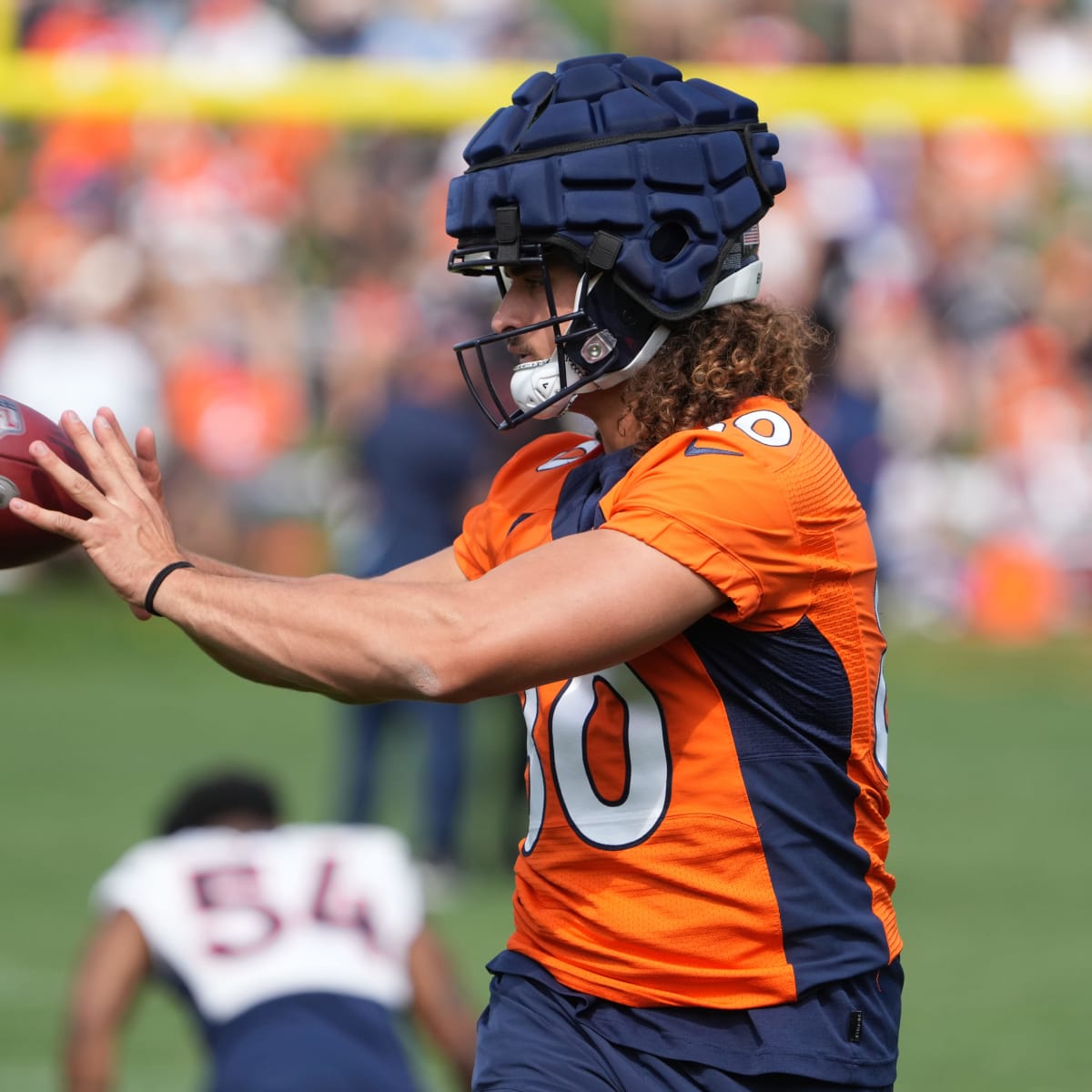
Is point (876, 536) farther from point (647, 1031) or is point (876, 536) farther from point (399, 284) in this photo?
point (647, 1031)

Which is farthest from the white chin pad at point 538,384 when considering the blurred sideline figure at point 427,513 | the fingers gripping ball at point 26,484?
the blurred sideline figure at point 427,513

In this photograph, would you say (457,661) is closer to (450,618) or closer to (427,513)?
(450,618)

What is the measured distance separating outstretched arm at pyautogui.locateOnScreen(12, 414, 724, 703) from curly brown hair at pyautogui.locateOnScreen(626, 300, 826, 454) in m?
0.32

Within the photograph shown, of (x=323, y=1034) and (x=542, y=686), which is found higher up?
(x=542, y=686)

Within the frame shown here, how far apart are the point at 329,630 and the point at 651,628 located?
434 mm

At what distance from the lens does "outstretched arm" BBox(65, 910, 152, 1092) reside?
4078mm

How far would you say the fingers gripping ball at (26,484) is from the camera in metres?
2.93

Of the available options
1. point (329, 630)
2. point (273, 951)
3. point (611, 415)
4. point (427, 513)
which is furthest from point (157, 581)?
Result: point (427, 513)

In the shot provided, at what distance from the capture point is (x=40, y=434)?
303 cm

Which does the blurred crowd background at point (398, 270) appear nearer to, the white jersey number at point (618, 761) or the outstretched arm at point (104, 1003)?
the outstretched arm at point (104, 1003)

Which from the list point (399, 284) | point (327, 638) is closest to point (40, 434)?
point (327, 638)

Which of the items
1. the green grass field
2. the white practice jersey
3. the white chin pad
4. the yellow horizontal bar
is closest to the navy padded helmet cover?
the white chin pad

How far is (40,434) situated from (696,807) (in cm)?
121

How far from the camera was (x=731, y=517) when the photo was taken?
8.40ft
